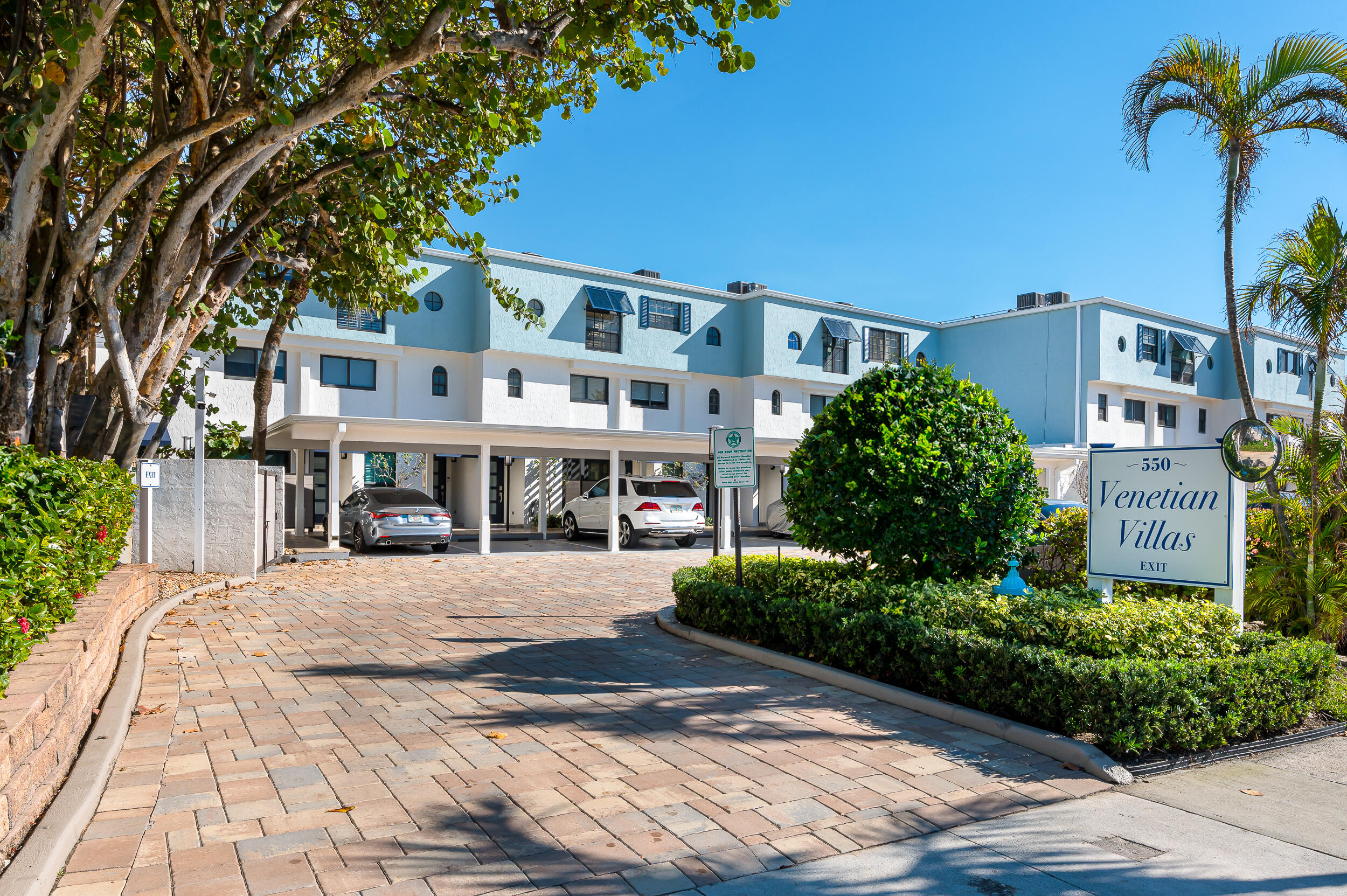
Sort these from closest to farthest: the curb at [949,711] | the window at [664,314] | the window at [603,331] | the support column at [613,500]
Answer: the curb at [949,711]
the support column at [613,500]
the window at [603,331]
the window at [664,314]

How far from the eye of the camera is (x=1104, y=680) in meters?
5.25

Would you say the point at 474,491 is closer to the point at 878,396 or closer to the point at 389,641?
the point at 389,641

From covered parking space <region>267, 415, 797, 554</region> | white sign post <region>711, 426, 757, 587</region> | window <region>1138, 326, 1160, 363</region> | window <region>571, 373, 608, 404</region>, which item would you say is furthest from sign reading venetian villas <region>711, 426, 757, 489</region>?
window <region>1138, 326, 1160, 363</region>

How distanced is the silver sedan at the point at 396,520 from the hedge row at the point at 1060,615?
Answer: 42.8ft

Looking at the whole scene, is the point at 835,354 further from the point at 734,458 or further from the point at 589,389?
the point at 734,458

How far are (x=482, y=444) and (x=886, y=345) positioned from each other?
19.8m

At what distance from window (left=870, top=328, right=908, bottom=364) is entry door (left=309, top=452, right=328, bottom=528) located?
20112mm

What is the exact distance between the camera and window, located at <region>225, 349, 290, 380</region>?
2319 centimetres

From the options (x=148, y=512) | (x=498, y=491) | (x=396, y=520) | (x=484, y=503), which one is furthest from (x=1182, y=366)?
(x=148, y=512)

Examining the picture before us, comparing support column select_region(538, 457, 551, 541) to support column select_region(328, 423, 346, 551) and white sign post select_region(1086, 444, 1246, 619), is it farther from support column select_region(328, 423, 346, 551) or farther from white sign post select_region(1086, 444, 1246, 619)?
white sign post select_region(1086, 444, 1246, 619)

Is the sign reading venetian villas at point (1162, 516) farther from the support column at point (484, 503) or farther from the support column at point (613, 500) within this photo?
the support column at point (613, 500)

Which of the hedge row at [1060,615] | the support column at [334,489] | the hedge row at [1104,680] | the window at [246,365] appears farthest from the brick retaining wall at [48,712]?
the window at [246,365]

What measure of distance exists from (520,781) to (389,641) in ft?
15.0

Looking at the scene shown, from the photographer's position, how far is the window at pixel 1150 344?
34094mm
